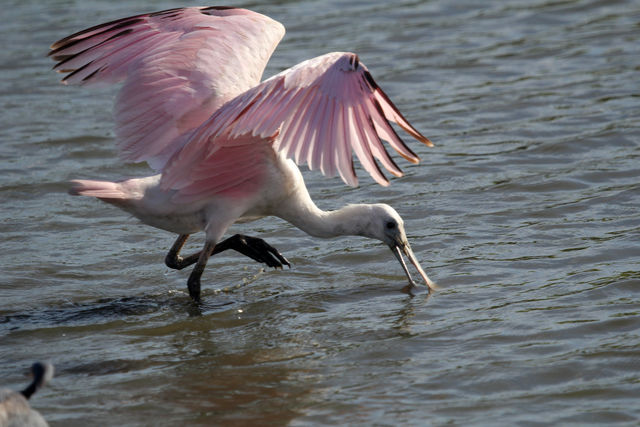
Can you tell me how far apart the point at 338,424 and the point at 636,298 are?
7.42 feet

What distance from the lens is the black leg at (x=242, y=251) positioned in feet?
24.7

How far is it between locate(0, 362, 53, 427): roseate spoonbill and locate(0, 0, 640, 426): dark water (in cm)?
89

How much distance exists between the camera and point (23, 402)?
4508mm

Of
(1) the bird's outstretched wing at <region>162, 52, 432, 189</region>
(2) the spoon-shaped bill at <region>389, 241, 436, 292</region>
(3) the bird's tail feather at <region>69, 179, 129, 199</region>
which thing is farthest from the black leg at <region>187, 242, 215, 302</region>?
(1) the bird's outstretched wing at <region>162, 52, 432, 189</region>

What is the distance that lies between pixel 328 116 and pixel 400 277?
1.79 metres

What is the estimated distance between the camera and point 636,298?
257 inches

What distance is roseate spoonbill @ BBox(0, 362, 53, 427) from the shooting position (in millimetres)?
4402

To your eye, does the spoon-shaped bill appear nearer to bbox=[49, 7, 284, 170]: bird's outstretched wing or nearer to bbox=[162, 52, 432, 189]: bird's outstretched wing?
bbox=[162, 52, 432, 189]: bird's outstretched wing

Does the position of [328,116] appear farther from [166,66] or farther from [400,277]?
Answer: [400,277]

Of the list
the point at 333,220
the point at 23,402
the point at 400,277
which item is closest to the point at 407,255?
the point at 400,277

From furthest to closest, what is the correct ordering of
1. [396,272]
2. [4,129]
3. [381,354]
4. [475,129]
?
1. [4,129]
2. [475,129]
3. [396,272]
4. [381,354]

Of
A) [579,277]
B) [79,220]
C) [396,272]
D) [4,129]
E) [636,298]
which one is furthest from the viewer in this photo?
[4,129]

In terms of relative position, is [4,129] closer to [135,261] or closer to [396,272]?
[135,261]

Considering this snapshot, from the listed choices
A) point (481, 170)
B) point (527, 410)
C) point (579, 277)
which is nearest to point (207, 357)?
point (527, 410)
